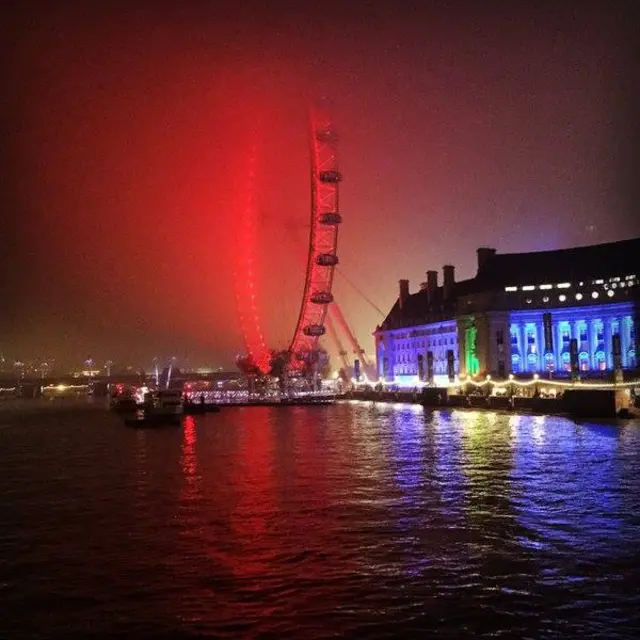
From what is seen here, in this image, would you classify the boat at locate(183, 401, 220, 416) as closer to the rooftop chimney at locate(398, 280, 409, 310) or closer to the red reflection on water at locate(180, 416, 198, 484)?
the red reflection on water at locate(180, 416, 198, 484)

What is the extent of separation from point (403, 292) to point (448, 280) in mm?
18837

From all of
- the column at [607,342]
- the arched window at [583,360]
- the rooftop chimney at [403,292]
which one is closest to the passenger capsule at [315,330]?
the arched window at [583,360]

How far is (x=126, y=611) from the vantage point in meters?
13.2

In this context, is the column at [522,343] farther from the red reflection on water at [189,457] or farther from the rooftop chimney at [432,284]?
the red reflection on water at [189,457]

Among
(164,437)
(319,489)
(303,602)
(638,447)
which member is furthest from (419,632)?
(164,437)

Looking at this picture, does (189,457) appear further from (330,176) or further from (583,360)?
(583,360)

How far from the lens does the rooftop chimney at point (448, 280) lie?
135125 mm

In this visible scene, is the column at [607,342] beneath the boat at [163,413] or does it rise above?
above

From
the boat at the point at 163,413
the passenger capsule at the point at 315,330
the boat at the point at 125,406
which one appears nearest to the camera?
the boat at the point at 163,413

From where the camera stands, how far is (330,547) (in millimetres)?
17438

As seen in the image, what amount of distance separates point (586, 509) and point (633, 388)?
5125cm

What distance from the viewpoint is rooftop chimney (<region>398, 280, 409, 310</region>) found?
6019 inches

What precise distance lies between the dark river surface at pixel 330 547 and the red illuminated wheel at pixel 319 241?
61.3 m

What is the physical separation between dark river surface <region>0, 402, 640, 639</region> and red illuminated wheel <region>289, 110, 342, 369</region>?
61.3m
